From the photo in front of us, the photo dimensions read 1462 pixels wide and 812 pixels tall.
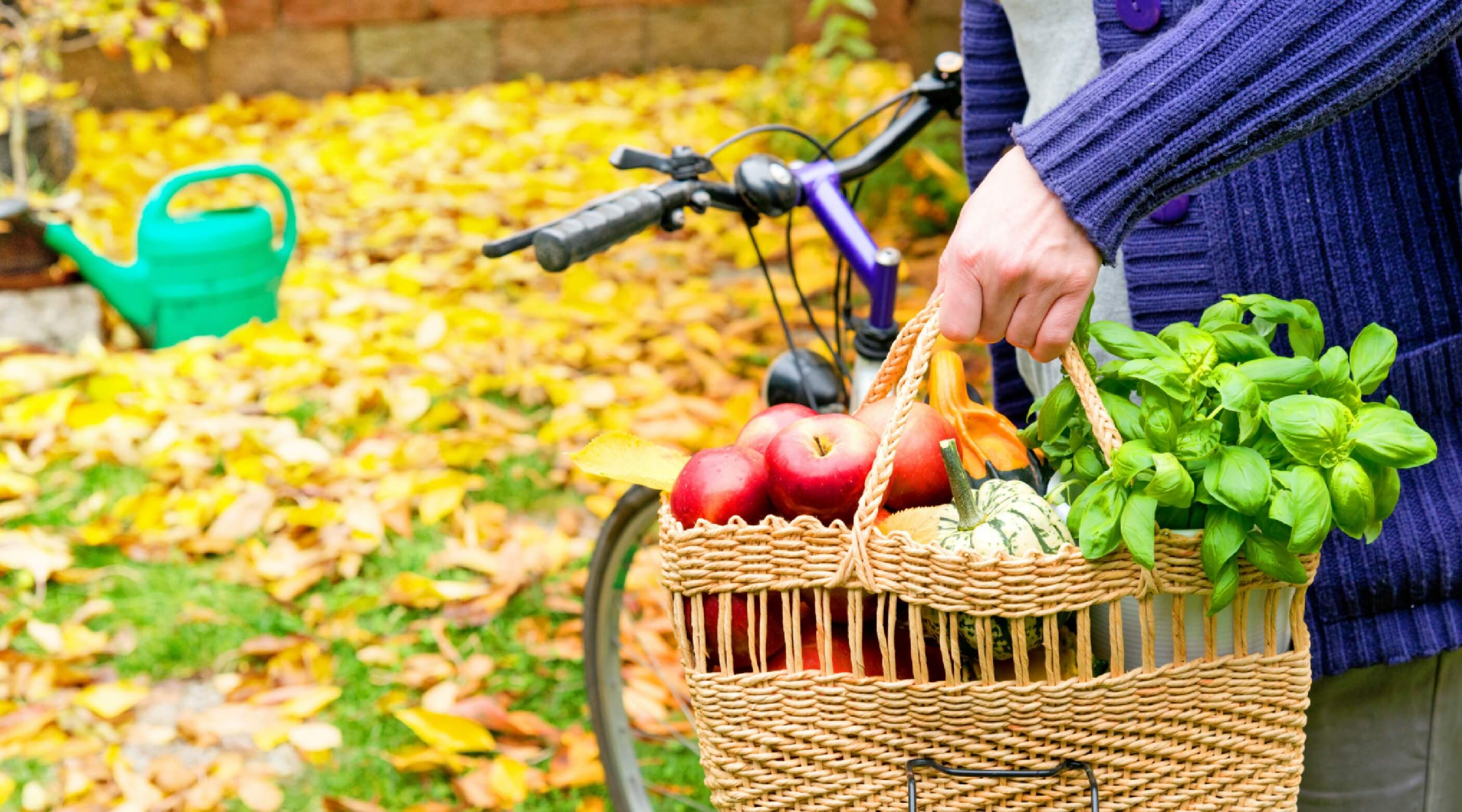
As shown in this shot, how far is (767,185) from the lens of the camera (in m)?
1.43

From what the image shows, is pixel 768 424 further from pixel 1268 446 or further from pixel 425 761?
pixel 425 761

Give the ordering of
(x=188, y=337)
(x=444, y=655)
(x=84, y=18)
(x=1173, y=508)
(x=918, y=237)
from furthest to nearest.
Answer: (x=84, y=18) < (x=918, y=237) < (x=188, y=337) < (x=444, y=655) < (x=1173, y=508)

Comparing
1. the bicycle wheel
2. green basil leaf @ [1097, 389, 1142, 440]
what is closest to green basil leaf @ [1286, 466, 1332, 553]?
green basil leaf @ [1097, 389, 1142, 440]

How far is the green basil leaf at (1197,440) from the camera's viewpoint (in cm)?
80

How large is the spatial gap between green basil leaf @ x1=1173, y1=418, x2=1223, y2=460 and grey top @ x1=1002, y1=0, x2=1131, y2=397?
12.0 inches

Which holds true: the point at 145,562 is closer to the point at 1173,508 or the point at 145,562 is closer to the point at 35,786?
the point at 35,786

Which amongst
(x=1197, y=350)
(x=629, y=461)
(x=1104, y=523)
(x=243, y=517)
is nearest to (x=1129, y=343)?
(x=1197, y=350)

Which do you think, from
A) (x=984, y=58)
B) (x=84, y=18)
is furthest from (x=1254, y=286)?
(x=84, y=18)

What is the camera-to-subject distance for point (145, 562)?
108 inches

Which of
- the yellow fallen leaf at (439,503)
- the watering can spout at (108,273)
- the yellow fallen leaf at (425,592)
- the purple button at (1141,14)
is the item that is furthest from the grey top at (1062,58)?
the watering can spout at (108,273)

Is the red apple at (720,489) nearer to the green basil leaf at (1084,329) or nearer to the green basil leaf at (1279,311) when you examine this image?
the green basil leaf at (1084,329)

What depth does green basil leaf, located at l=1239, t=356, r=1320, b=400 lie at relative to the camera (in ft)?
2.68

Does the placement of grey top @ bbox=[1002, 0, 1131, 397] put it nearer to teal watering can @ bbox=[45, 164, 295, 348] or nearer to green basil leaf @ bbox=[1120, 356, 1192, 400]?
green basil leaf @ bbox=[1120, 356, 1192, 400]

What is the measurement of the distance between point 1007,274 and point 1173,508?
20cm
